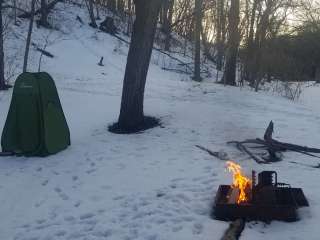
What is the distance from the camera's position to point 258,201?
5746 mm

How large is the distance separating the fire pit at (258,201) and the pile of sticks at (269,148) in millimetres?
1872

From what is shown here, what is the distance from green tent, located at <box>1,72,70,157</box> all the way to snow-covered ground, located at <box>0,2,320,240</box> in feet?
0.90

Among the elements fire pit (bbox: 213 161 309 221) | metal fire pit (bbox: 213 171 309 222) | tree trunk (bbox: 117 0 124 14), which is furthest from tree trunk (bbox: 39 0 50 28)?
metal fire pit (bbox: 213 171 309 222)

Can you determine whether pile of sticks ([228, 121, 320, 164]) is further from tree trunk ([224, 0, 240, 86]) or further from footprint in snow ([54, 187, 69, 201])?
tree trunk ([224, 0, 240, 86])

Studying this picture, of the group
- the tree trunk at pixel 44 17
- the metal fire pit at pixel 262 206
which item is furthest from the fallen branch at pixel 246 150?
the tree trunk at pixel 44 17

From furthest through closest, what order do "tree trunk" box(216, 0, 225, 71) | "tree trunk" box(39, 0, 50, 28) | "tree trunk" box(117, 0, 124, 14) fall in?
"tree trunk" box(117, 0, 124, 14) < "tree trunk" box(216, 0, 225, 71) < "tree trunk" box(39, 0, 50, 28)

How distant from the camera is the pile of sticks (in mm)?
8359

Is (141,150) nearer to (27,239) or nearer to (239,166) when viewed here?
(239,166)

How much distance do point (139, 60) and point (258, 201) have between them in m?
5.44

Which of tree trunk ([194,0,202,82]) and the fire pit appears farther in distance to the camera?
tree trunk ([194,0,202,82])

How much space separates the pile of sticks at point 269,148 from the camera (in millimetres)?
8359

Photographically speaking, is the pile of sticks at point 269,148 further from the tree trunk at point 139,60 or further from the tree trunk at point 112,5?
the tree trunk at point 112,5

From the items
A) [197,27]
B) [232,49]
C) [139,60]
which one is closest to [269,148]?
[139,60]

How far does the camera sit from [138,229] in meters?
5.56
